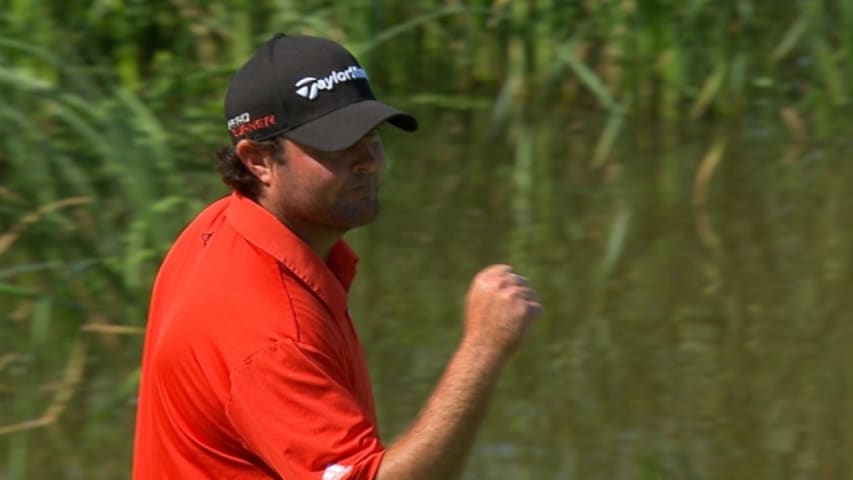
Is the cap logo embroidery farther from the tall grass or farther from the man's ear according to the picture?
the tall grass

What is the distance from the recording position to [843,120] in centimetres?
779

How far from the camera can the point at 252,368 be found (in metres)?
2.94

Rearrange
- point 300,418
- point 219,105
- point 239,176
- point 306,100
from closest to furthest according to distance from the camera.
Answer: point 300,418, point 306,100, point 239,176, point 219,105

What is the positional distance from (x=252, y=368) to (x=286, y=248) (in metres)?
0.25

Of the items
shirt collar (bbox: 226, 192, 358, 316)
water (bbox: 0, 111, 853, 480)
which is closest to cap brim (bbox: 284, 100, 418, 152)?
shirt collar (bbox: 226, 192, 358, 316)

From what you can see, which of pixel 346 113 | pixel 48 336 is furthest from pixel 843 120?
pixel 346 113

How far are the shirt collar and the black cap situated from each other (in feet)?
0.36

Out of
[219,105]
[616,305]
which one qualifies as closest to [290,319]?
[616,305]

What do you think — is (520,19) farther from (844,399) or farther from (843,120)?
(844,399)

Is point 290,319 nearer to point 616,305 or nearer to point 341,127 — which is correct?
point 341,127

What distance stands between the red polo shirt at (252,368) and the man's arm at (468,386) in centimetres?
5

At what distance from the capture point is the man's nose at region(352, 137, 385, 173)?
10.6 ft

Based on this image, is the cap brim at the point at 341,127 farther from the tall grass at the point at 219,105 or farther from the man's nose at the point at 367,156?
the tall grass at the point at 219,105

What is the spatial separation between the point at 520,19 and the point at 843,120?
1.19 meters
